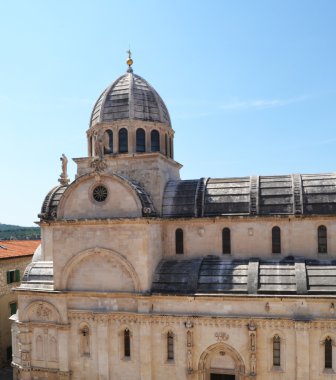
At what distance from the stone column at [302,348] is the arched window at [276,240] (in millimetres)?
5139

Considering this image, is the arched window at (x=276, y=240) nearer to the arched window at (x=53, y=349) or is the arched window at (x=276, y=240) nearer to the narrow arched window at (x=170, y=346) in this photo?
the narrow arched window at (x=170, y=346)

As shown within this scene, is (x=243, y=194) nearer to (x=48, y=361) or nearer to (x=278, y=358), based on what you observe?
(x=278, y=358)

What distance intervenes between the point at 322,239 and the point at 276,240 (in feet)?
9.32

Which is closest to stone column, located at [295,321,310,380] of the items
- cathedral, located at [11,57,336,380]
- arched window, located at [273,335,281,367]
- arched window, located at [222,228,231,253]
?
cathedral, located at [11,57,336,380]

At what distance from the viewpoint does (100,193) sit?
84.5ft

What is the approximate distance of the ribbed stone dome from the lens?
95.4 ft

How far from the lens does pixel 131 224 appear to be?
24672mm

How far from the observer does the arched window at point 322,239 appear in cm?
2489

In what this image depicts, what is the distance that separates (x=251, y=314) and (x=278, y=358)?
9.74 ft

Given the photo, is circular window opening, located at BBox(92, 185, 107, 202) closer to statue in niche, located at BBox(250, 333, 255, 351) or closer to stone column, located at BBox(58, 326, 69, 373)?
stone column, located at BBox(58, 326, 69, 373)

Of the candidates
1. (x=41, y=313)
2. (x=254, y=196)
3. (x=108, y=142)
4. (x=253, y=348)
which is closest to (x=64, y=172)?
(x=108, y=142)

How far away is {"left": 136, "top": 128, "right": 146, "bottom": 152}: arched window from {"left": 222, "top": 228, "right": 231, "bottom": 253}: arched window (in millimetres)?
8536

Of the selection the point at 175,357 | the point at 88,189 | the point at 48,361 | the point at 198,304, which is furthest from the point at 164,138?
the point at 48,361

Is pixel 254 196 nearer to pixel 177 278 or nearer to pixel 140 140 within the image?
pixel 177 278
